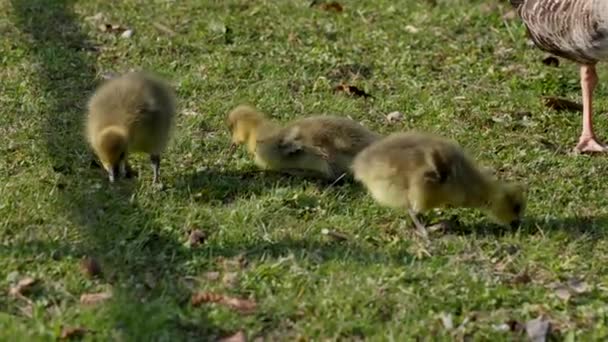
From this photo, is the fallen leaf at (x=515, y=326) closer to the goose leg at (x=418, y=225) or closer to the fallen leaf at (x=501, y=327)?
the fallen leaf at (x=501, y=327)

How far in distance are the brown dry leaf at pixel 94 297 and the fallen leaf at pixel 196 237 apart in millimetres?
583

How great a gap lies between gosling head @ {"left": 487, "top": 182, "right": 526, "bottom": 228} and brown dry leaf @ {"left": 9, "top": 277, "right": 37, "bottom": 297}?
196 centimetres

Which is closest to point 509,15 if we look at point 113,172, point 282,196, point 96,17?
point 96,17

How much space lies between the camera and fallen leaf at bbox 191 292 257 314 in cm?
442

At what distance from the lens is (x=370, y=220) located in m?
5.34

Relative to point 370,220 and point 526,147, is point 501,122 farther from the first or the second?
point 370,220

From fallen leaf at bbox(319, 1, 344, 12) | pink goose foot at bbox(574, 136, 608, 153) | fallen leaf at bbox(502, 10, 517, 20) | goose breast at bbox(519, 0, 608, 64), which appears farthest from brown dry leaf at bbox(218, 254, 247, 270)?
fallen leaf at bbox(502, 10, 517, 20)

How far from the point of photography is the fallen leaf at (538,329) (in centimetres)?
430

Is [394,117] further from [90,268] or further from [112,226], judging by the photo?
[90,268]

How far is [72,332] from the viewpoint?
417 centimetres

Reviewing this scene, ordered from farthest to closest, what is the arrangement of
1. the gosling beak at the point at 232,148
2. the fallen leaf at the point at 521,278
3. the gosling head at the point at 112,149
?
the gosling beak at the point at 232,148 < the gosling head at the point at 112,149 < the fallen leaf at the point at 521,278

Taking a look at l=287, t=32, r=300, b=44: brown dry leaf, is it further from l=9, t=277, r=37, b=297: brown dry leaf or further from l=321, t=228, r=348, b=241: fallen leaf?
l=9, t=277, r=37, b=297: brown dry leaf

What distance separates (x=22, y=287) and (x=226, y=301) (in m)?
0.77

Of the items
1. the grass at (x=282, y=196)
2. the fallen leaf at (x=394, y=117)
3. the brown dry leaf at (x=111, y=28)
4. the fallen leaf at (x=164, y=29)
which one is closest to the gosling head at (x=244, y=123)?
the grass at (x=282, y=196)
